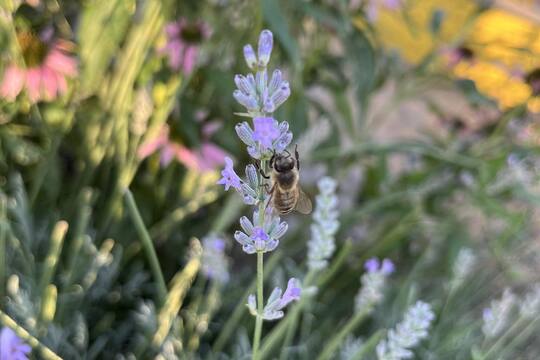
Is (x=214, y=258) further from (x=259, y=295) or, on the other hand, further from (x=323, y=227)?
(x=259, y=295)

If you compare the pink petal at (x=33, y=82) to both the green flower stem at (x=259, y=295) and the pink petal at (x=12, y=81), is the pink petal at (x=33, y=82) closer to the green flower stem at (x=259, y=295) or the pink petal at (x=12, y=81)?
the pink petal at (x=12, y=81)

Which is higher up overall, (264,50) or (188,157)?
(264,50)

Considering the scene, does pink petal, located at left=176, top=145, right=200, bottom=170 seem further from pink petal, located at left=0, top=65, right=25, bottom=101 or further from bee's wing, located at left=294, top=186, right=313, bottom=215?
bee's wing, located at left=294, top=186, right=313, bottom=215

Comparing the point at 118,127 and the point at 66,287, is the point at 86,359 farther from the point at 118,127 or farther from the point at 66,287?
the point at 118,127

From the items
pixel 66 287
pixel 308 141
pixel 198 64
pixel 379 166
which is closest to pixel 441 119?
pixel 379 166

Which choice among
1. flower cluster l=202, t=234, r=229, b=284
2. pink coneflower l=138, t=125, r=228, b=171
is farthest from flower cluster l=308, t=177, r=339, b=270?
pink coneflower l=138, t=125, r=228, b=171

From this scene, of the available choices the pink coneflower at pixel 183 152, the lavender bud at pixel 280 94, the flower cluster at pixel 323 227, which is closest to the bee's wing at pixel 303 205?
the flower cluster at pixel 323 227

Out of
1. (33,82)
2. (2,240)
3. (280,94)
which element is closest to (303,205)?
(280,94)
